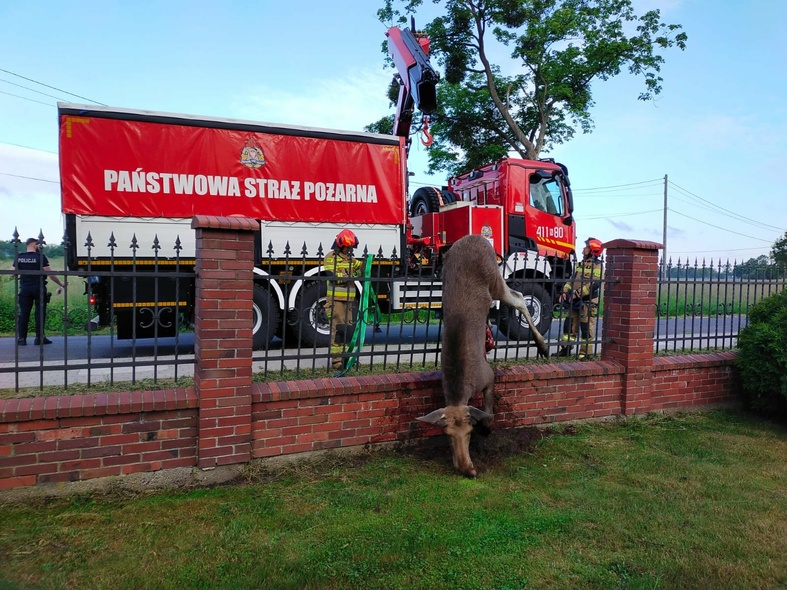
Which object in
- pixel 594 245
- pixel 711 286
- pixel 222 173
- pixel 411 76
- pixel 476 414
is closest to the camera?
pixel 476 414

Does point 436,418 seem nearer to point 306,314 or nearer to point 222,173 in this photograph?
point 306,314

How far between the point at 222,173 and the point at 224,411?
191 inches

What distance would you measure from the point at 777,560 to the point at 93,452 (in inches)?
160

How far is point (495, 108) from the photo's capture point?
18406 mm

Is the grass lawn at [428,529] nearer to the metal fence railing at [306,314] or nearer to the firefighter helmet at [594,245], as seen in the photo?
the metal fence railing at [306,314]

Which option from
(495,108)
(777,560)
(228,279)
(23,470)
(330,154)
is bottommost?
(777,560)

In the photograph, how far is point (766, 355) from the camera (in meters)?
5.40

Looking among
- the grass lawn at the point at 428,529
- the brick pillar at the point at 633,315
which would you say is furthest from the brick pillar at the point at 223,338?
the brick pillar at the point at 633,315

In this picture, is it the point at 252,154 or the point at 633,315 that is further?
the point at 252,154

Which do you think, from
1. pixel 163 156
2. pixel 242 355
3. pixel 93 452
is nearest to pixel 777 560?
pixel 242 355

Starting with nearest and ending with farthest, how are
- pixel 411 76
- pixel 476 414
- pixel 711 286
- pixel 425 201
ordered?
pixel 476 414 → pixel 711 286 → pixel 411 76 → pixel 425 201

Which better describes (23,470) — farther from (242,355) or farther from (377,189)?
(377,189)

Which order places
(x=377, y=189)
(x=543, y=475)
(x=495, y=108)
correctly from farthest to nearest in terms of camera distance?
(x=495, y=108) → (x=377, y=189) → (x=543, y=475)

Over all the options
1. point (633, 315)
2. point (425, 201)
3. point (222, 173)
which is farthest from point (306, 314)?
point (633, 315)
